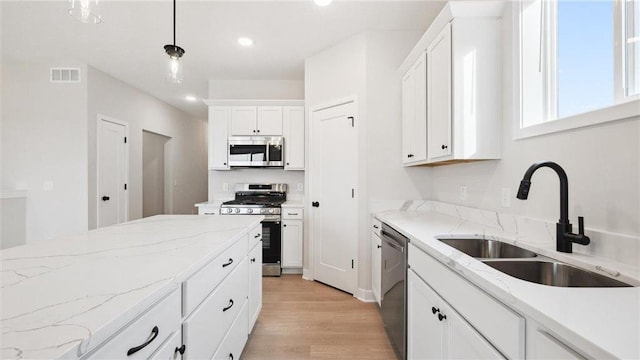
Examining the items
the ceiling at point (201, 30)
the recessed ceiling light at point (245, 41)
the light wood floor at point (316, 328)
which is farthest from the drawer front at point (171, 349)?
the recessed ceiling light at point (245, 41)

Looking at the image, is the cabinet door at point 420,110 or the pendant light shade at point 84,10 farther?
the cabinet door at point 420,110

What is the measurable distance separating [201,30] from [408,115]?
2374mm

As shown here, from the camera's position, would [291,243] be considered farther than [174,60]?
Yes

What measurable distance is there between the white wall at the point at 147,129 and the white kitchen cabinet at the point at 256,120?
1.97m

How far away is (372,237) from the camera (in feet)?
8.97

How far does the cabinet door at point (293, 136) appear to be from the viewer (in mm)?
3928

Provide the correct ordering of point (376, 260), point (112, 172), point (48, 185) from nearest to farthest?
point (376, 260) < point (48, 185) < point (112, 172)

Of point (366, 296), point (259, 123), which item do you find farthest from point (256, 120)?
point (366, 296)

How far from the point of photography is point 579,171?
1239 mm

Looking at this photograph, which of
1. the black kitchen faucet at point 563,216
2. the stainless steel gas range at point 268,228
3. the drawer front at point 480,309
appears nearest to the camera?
the drawer front at point 480,309

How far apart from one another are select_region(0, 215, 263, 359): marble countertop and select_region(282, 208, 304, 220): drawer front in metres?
2.14

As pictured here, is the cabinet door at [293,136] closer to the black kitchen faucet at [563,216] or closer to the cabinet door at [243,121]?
the cabinet door at [243,121]

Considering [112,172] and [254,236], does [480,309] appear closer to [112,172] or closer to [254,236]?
[254,236]

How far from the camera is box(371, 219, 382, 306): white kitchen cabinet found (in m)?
2.41
